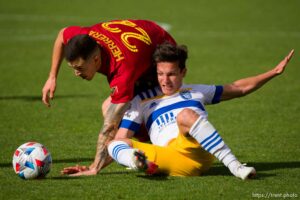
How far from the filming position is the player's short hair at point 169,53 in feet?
27.5

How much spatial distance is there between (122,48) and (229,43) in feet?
49.9

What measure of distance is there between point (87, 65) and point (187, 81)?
8600 mm

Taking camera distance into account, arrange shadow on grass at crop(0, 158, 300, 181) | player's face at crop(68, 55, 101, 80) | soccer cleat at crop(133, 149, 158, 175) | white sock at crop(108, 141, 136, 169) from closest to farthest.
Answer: soccer cleat at crop(133, 149, 158, 175), white sock at crop(108, 141, 136, 169), player's face at crop(68, 55, 101, 80), shadow on grass at crop(0, 158, 300, 181)

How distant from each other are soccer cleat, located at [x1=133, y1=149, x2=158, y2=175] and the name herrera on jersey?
115 centimetres

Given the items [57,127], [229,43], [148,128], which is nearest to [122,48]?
[148,128]

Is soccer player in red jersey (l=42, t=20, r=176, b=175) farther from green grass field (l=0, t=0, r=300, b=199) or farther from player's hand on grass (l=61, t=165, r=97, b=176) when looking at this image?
green grass field (l=0, t=0, r=300, b=199)

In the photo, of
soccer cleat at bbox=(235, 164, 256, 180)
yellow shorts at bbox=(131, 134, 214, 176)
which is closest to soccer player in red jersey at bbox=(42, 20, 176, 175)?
yellow shorts at bbox=(131, 134, 214, 176)

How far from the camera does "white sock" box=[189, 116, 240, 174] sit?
7.73 meters

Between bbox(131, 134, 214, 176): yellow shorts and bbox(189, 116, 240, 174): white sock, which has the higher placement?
bbox(189, 116, 240, 174): white sock

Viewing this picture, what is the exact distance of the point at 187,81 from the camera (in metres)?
16.6

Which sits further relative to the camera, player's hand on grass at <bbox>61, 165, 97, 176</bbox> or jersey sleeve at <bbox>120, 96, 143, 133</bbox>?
jersey sleeve at <bbox>120, 96, 143, 133</bbox>

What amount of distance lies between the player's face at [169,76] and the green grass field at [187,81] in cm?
104

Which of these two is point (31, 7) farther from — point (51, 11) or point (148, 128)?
point (148, 128)

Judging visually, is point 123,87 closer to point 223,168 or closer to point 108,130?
point 108,130
